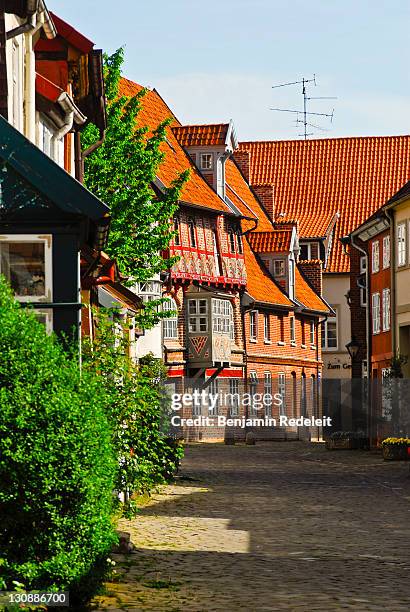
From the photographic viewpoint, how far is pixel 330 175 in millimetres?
80125

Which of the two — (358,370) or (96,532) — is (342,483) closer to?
(96,532)

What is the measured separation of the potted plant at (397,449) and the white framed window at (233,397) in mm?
18091

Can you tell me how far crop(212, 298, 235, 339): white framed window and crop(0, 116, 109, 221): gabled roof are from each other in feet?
140

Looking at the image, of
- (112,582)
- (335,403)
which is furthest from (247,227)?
(112,582)

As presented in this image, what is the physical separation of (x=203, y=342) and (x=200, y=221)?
5.01 metres

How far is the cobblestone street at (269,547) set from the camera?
1238cm

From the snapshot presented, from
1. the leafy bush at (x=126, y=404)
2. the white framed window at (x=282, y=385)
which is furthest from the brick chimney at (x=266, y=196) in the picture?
the leafy bush at (x=126, y=404)

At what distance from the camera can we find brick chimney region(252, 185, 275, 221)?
242ft

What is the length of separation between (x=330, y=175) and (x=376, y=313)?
102 feet

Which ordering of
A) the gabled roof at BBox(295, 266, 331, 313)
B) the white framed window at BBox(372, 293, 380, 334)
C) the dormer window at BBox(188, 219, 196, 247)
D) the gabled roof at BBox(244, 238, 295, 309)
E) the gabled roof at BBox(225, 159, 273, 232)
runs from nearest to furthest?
the white framed window at BBox(372, 293, 380, 334) < the dormer window at BBox(188, 219, 196, 247) < the gabled roof at BBox(244, 238, 295, 309) < the gabled roof at BBox(225, 159, 273, 232) < the gabled roof at BBox(295, 266, 331, 313)

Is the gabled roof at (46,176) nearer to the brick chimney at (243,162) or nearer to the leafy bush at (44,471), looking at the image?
the leafy bush at (44,471)

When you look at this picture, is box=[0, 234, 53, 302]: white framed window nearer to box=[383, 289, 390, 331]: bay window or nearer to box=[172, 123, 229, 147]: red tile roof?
box=[383, 289, 390, 331]: bay window

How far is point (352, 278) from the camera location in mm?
59250

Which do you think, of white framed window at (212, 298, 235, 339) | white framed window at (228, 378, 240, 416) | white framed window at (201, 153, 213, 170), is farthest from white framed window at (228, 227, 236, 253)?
white framed window at (228, 378, 240, 416)
